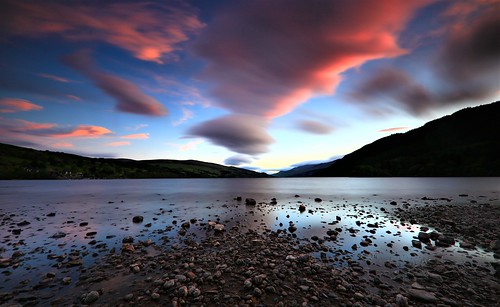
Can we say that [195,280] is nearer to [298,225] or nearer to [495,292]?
[495,292]

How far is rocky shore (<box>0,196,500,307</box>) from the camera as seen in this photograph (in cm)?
804

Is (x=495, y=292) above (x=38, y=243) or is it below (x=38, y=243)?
above

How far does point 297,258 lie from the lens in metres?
11.7

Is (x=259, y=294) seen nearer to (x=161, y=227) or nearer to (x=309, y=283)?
(x=309, y=283)

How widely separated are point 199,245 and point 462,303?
13306 mm

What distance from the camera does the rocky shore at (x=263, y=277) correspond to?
804 centimetres

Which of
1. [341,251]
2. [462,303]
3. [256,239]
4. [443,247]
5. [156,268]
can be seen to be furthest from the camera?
[256,239]

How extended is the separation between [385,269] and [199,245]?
1113cm

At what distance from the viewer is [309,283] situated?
9.11m

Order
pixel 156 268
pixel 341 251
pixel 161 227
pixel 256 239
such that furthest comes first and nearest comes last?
pixel 161 227 < pixel 256 239 < pixel 341 251 < pixel 156 268

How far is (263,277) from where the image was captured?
9.38 metres

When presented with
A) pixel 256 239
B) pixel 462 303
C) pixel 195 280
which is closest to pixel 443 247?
pixel 462 303

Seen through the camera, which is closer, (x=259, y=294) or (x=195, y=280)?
(x=259, y=294)

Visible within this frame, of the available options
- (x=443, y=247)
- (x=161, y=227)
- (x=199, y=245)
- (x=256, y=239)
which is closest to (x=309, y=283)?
(x=256, y=239)
